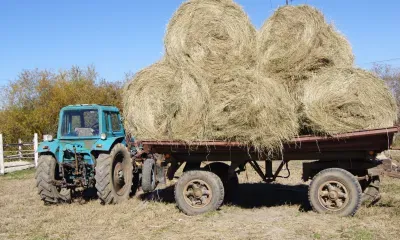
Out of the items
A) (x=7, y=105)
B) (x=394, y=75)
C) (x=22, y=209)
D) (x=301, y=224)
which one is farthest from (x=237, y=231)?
(x=394, y=75)

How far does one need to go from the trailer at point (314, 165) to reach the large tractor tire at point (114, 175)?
1003 millimetres

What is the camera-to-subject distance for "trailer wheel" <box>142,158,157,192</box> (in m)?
8.51

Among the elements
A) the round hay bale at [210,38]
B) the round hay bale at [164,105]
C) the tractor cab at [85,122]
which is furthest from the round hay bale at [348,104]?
the tractor cab at [85,122]

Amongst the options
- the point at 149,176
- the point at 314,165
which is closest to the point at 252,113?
the point at 314,165

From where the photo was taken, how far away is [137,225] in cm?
678

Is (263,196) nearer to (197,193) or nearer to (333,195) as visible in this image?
(197,193)

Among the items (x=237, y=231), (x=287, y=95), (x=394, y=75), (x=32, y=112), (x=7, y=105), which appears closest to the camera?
(x=237, y=231)

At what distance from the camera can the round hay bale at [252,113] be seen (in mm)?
6445

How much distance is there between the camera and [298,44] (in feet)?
23.1

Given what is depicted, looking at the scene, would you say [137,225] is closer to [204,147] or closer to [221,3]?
[204,147]

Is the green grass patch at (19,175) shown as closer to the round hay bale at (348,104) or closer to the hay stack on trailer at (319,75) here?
the hay stack on trailer at (319,75)

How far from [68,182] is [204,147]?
3664mm

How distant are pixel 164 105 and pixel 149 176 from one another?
1.89 meters

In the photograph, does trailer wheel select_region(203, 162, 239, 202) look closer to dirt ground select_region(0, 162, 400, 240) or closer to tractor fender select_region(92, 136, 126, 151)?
dirt ground select_region(0, 162, 400, 240)
